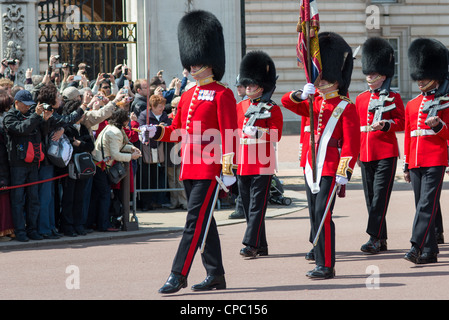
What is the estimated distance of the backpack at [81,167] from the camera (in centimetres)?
855

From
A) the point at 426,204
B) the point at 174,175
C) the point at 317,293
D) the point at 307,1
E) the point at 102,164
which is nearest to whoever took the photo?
the point at 317,293

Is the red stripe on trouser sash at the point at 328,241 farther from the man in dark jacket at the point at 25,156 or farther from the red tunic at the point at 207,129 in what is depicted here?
the man in dark jacket at the point at 25,156

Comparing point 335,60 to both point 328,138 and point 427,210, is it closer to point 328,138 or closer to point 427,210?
point 328,138

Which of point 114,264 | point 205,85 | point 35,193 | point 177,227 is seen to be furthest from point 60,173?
point 205,85

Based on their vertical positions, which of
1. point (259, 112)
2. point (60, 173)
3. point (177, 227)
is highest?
point (259, 112)

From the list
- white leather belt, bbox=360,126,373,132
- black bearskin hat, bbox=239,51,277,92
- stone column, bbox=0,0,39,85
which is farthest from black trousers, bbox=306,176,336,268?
stone column, bbox=0,0,39,85

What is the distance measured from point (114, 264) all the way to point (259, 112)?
1670 mm

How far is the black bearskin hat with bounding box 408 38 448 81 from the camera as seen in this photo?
7273 millimetres

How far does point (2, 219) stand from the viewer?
8.27 meters

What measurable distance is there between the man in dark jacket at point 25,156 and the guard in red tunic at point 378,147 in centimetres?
275

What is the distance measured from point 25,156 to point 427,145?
11.2 feet

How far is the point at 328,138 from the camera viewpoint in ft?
21.3

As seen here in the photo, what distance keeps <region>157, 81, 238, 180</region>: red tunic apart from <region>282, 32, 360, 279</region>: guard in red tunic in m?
0.56

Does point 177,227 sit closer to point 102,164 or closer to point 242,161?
point 102,164
